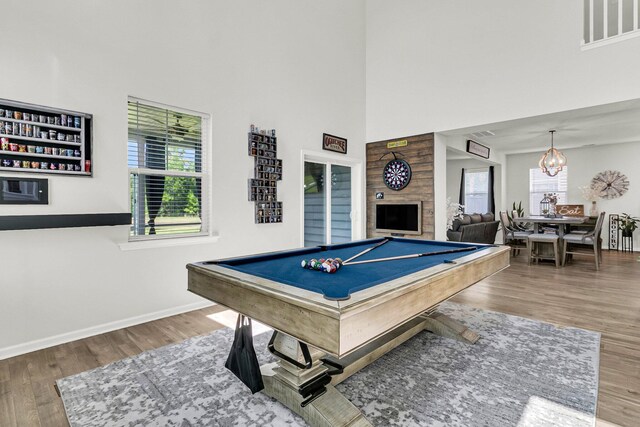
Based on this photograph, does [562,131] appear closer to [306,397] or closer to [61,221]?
[306,397]

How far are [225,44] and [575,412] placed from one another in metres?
4.45

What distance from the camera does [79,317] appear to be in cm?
291

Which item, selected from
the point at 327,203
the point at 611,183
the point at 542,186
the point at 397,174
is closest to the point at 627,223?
the point at 611,183

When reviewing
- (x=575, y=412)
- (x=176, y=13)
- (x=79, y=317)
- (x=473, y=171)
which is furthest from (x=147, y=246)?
(x=473, y=171)

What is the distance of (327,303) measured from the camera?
4.04 ft

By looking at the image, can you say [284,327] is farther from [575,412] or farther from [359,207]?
[359,207]

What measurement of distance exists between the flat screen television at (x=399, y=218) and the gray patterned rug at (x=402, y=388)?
274 cm

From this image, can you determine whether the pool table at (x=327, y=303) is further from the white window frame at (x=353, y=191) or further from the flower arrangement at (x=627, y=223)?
the flower arrangement at (x=627, y=223)

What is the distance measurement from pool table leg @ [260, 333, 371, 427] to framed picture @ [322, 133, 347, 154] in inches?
146

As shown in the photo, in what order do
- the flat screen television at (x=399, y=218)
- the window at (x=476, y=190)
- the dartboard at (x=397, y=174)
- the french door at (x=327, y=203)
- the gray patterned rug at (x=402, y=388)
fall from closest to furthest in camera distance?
the gray patterned rug at (x=402, y=388), the french door at (x=327, y=203), the flat screen television at (x=399, y=218), the dartboard at (x=397, y=174), the window at (x=476, y=190)

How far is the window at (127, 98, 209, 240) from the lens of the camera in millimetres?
3287

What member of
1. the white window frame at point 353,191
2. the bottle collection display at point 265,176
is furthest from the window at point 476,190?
the bottle collection display at point 265,176

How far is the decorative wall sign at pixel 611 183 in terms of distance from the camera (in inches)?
321

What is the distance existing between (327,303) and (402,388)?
1214mm
